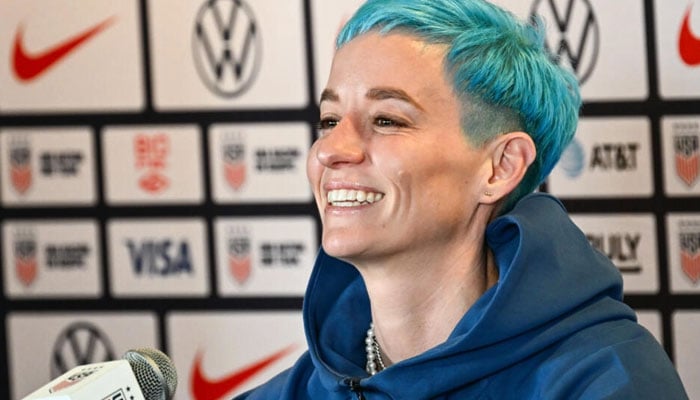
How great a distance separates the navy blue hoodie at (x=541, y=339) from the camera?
143cm

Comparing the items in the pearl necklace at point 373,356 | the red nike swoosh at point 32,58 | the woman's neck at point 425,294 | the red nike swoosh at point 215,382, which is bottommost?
the red nike swoosh at point 215,382

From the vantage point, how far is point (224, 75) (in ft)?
9.65

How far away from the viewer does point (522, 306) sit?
1476mm

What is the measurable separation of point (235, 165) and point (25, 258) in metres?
0.58

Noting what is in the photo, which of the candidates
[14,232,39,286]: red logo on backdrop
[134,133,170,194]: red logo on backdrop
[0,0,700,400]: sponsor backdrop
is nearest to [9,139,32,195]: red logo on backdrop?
[0,0,700,400]: sponsor backdrop

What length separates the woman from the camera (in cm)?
148

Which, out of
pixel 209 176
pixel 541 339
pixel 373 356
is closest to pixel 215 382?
pixel 209 176

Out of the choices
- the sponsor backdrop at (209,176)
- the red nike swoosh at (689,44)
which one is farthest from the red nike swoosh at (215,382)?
the red nike swoosh at (689,44)

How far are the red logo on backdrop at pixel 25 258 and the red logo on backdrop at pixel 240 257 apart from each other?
49 centimetres

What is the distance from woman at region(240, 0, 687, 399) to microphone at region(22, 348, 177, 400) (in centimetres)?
23

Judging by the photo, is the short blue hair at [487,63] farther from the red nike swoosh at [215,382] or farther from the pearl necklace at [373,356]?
the red nike swoosh at [215,382]

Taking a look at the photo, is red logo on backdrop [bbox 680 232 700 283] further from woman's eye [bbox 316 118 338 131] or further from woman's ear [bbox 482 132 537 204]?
woman's eye [bbox 316 118 338 131]

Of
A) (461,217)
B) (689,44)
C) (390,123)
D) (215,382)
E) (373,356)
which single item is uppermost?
(689,44)

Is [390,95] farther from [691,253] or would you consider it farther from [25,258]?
[25,258]
